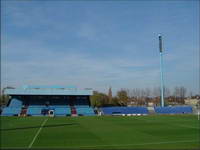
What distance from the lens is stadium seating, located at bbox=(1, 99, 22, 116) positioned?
7012 cm

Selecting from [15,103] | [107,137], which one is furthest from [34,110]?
[107,137]

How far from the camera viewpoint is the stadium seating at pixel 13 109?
70125 mm

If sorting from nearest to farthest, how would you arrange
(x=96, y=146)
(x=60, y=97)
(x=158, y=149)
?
(x=158, y=149), (x=96, y=146), (x=60, y=97)

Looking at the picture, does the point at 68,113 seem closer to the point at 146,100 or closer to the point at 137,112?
the point at 137,112

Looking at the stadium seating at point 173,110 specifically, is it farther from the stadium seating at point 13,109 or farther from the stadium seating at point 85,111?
the stadium seating at point 13,109

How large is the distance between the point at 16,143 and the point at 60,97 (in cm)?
6337

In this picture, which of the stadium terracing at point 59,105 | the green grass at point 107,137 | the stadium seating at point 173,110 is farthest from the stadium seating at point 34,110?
the green grass at point 107,137

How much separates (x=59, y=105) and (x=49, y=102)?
296cm

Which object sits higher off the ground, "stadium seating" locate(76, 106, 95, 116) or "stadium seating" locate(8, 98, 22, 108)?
"stadium seating" locate(8, 98, 22, 108)

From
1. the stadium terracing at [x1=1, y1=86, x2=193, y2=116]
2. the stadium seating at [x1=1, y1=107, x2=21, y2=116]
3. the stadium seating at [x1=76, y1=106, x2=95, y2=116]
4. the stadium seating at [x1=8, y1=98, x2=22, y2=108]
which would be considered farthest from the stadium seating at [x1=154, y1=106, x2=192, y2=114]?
the stadium seating at [x1=8, y1=98, x2=22, y2=108]

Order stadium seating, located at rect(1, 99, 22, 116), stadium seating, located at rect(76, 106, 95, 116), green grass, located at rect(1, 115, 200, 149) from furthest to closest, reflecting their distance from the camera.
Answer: stadium seating, located at rect(76, 106, 95, 116) → stadium seating, located at rect(1, 99, 22, 116) → green grass, located at rect(1, 115, 200, 149)

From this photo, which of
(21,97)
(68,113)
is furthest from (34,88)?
(68,113)

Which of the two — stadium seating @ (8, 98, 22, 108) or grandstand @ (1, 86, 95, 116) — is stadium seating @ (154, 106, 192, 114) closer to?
grandstand @ (1, 86, 95, 116)

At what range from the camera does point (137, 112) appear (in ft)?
231
